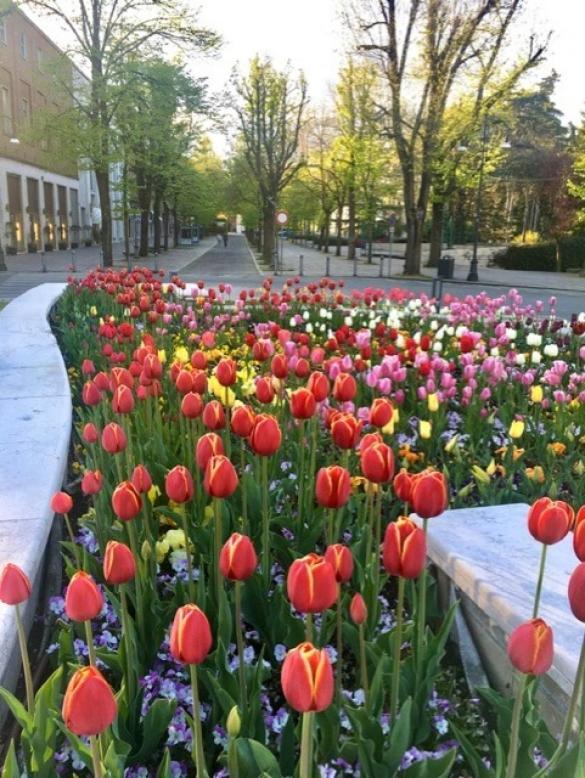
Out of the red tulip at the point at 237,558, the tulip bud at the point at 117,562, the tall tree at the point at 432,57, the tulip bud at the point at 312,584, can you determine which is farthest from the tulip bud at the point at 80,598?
the tall tree at the point at 432,57

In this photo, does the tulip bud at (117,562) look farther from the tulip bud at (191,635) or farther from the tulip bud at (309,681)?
the tulip bud at (309,681)

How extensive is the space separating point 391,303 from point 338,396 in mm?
6578

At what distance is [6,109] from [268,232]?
55.9 feet

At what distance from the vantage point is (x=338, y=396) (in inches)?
98.7

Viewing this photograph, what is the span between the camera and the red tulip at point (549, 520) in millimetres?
1505

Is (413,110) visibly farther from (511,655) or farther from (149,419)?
(511,655)

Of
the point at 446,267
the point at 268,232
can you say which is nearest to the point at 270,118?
the point at 268,232

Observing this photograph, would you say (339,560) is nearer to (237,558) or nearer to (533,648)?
(237,558)

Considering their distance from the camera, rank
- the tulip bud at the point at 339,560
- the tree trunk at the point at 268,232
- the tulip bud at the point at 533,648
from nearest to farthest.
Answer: the tulip bud at the point at 533,648, the tulip bud at the point at 339,560, the tree trunk at the point at 268,232

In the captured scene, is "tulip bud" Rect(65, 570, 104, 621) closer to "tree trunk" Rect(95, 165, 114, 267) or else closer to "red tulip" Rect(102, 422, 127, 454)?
"red tulip" Rect(102, 422, 127, 454)

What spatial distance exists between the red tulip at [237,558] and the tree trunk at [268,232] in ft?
120

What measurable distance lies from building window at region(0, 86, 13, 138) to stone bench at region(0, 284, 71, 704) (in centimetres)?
3860

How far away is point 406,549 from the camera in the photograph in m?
1.44

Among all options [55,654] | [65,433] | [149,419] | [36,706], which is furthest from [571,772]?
[65,433]
